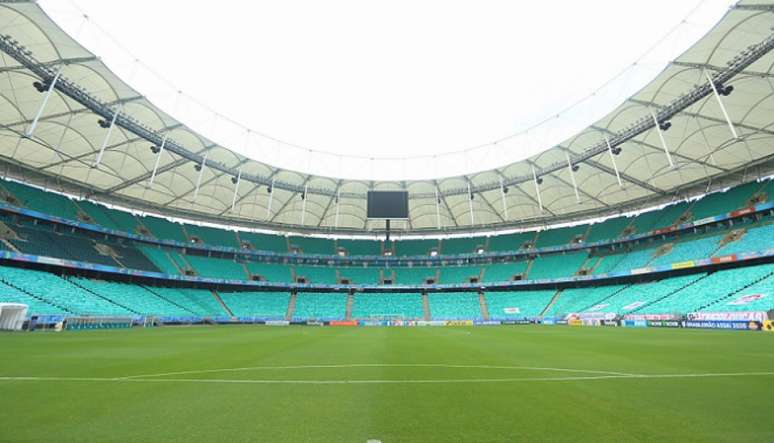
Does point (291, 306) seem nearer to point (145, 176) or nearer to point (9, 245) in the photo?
point (145, 176)

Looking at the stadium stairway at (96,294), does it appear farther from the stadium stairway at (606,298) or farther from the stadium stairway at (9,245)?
the stadium stairway at (606,298)

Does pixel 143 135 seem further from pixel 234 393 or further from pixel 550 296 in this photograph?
pixel 550 296

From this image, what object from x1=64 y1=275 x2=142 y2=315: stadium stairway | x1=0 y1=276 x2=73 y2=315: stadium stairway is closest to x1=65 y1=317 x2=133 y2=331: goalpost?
x1=0 y1=276 x2=73 y2=315: stadium stairway

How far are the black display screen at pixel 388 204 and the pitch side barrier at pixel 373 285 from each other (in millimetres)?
13607

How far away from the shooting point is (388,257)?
60000 millimetres

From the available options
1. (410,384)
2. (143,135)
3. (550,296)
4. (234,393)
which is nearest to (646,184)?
(550,296)

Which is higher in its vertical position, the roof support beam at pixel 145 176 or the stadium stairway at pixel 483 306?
the roof support beam at pixel 145 176

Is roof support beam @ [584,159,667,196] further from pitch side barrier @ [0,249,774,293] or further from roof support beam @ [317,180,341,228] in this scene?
roof support beam @ [317,180,341,228]

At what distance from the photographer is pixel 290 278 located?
175 feet

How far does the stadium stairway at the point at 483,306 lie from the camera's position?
4686 cm

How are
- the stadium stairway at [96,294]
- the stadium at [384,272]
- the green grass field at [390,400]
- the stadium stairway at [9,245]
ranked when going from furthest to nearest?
the stadium stairway at [96,294]
the stadium stairway at [9,245]
the stadium at [384,272]
the green grass field at [390,400]

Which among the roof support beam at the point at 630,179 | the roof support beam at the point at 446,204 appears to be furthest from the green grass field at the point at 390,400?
the roof support beam at the point at 446,204

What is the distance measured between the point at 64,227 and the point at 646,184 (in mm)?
66323

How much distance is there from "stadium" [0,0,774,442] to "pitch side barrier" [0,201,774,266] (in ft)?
1.05
